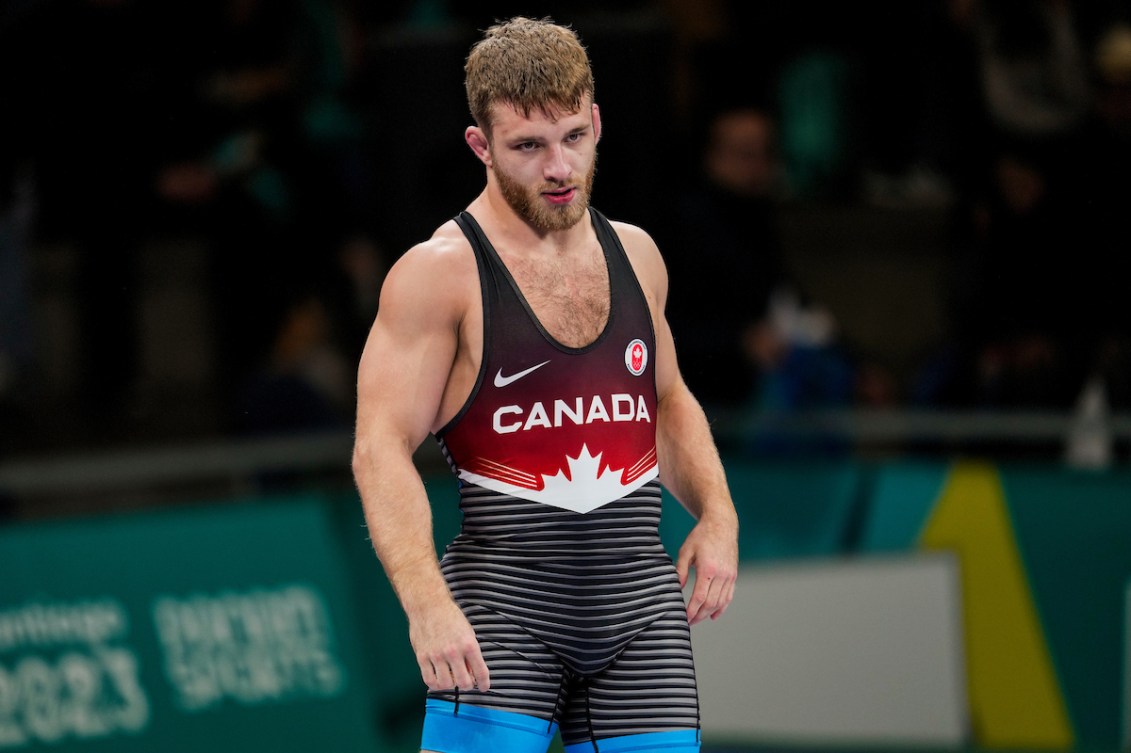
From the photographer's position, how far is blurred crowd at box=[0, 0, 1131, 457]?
7.86 metres

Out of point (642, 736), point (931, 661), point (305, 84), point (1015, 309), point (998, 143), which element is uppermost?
point (305, 84)

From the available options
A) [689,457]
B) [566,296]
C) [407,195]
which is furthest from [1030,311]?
[566,296]

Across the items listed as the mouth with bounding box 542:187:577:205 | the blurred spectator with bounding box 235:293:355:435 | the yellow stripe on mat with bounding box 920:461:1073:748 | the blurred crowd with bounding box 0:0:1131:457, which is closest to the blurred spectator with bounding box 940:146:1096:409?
the blurred crowd with bounding box 0:0:1131:457

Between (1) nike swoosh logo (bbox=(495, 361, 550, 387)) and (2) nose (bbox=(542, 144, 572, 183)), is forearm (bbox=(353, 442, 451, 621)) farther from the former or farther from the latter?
(2) nose (bbox=(542, 144, 572, 183))

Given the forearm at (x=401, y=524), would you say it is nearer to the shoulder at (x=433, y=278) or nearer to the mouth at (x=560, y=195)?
the shoulder at (x=433, y=278)

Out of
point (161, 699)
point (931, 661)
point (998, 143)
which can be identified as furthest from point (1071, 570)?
point (161, 699)

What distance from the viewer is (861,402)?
8.10 meters

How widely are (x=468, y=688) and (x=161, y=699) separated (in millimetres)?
3819

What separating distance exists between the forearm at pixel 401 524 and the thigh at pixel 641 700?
47 centimetres

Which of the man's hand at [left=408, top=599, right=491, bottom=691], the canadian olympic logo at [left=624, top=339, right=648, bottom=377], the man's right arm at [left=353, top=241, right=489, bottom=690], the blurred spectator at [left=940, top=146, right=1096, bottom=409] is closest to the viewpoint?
the man's hand at [left=408, top=599, right=491, bottom=691]

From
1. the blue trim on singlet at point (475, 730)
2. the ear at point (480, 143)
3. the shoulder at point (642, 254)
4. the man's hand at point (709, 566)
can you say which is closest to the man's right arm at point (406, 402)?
the blue trim on singlet at point (475, 730)

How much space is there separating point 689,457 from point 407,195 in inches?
130

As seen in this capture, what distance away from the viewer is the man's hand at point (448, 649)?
137 inches

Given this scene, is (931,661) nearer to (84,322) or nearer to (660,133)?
(660,133)
